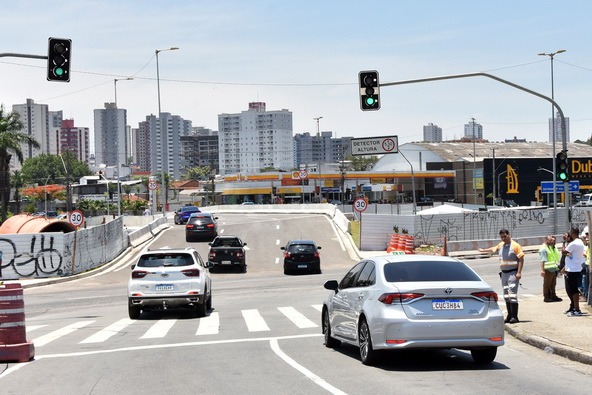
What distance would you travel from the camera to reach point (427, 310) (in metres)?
12.0

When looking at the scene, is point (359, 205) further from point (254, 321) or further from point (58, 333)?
point (58, 333)

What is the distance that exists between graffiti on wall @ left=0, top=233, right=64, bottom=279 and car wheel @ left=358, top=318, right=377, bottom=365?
1170 inches

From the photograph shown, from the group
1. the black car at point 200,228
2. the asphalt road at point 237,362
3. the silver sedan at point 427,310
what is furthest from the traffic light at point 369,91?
the black car at point 200,228

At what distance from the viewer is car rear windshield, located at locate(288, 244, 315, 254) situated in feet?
133

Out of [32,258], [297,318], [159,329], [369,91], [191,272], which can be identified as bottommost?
[297,318]

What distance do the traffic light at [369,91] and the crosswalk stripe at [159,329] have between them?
958 centimetres

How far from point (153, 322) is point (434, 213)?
114 feet

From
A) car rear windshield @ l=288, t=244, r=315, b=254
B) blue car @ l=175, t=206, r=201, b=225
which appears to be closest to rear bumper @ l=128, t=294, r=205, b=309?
car rear windshield @ l=288, t=244, r=315, b=254

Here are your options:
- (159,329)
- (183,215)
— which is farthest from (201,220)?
(159,329)

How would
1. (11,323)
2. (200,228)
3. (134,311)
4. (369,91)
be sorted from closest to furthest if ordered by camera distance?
1. (11,323)
2. (134,311)
3. (369,91)
4. (200,228)

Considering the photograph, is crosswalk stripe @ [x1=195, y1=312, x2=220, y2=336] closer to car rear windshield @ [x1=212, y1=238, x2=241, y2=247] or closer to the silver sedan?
the silver sedan

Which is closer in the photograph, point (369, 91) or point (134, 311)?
point (134, 311)

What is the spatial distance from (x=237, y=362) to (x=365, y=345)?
2.06 m

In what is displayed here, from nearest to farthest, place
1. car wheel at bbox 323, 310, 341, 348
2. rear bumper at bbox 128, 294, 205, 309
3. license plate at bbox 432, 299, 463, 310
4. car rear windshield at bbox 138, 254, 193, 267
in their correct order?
license plate at bbox 432, 299, 463, 310 < car wheel at bbox 323, 310, 341, 348 < rear bumper at bbox 128, 294, 205, 309 < car rear windshield at bbox 138, 254, 193, 267
